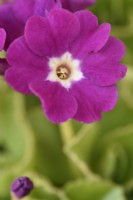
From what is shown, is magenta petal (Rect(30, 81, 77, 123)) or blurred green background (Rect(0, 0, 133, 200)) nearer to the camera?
magenta petal (Rect(30, 81, 77, 123))

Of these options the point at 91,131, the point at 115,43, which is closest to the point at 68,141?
the point at 91,131

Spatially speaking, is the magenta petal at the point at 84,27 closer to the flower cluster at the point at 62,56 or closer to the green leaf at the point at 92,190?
the flower cluster at the point at 62,56

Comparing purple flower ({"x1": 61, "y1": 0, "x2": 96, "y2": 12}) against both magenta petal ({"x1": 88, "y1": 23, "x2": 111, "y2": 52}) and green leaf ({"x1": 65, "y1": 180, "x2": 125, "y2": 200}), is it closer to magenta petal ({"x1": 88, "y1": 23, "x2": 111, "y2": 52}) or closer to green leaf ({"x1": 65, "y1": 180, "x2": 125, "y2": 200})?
magenta petal ({"x1": 88, "y1": 23, "x2": 111, "y2": 52})

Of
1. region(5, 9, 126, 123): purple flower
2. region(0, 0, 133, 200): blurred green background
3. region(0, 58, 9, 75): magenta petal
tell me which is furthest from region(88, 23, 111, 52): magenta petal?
region(0, 0, 133, 200): blurred green background

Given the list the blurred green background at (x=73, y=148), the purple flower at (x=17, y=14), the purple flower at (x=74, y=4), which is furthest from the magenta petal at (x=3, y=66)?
the blurred green background at (x=73, y=148)

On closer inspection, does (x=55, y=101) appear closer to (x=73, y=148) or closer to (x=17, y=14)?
(x=17, y=14)

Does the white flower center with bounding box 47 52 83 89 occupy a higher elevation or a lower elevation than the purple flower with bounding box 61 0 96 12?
lower
